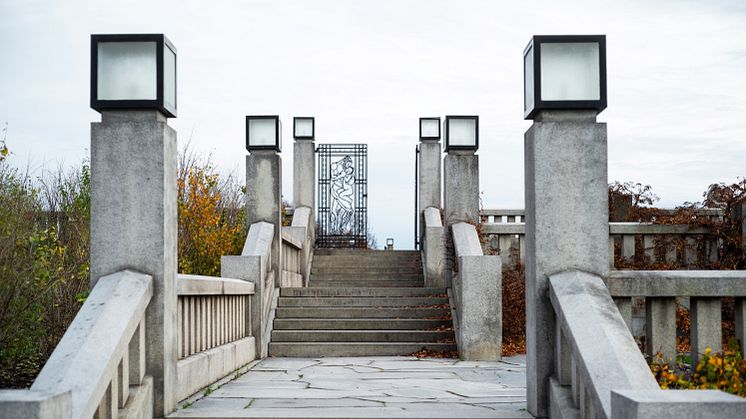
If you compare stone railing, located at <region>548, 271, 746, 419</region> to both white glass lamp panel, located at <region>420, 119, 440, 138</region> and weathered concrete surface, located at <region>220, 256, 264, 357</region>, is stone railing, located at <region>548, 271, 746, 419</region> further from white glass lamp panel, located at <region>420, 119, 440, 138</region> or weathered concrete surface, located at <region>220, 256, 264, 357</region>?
white glass lamp panel, located at <region>420, 119, 440, 138</region>

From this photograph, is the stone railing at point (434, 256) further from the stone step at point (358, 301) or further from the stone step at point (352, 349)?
the stone step at point (352, 349)

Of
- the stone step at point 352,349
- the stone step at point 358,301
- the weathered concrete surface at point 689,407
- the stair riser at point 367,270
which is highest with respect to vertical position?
the weathered concrete surface at point 689,407

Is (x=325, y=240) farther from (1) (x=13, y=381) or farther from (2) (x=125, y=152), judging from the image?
(2) (x=125, y=152)

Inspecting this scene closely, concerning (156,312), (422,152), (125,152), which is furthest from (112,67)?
(422,152)

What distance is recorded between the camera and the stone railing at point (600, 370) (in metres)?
3.60

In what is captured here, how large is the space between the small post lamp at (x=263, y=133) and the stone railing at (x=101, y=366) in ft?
22.3

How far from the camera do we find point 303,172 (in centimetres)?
1700

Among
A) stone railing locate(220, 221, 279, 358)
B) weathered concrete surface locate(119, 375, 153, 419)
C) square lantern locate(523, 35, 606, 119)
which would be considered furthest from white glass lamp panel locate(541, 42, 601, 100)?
stone railing locate(220, 221, 279, 358)

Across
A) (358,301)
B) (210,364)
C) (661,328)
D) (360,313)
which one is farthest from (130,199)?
(358,301)

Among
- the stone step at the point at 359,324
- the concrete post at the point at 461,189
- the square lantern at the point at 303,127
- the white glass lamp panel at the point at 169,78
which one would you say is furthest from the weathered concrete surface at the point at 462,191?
the white glass lamp panel at the point at 169,78

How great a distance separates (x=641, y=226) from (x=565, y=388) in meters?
8.37

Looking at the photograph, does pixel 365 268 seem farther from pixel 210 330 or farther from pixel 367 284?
pixel 210 330

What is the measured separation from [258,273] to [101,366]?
Result: 643 centimetres

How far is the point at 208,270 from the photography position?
15125 millimetres
